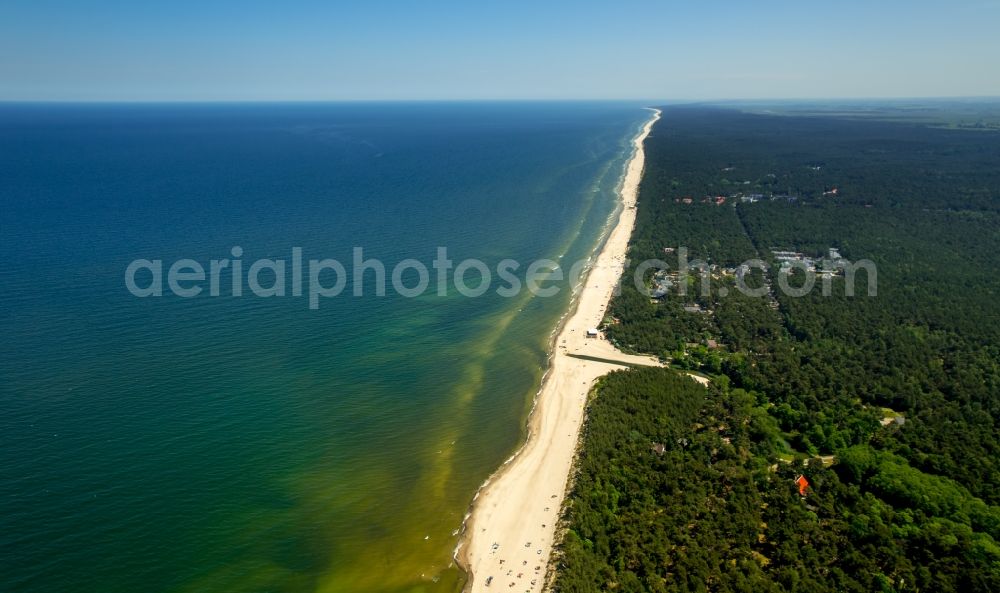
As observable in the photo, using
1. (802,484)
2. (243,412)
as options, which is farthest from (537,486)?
(243,412)

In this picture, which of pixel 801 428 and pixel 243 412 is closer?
pixel 801 428

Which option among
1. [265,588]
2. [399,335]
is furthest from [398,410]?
[265,588]

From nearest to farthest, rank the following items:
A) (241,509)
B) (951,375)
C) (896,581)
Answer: (896,581), (241,509), (951,375)

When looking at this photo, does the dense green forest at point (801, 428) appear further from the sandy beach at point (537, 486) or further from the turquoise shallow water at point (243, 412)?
the turquoise shallow water at point (243, 412)

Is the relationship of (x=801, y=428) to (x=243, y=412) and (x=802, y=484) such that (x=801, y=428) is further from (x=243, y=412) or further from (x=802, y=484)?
(x=243, y=412)

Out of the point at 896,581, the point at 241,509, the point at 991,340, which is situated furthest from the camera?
the point at 991,340

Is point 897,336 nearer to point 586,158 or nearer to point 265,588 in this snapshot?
point 265,588

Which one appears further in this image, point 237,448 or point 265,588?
point 237,448

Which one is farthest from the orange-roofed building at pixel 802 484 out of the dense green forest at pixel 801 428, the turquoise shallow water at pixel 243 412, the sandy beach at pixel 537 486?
the turquoise shallow water at pixel 243 412
